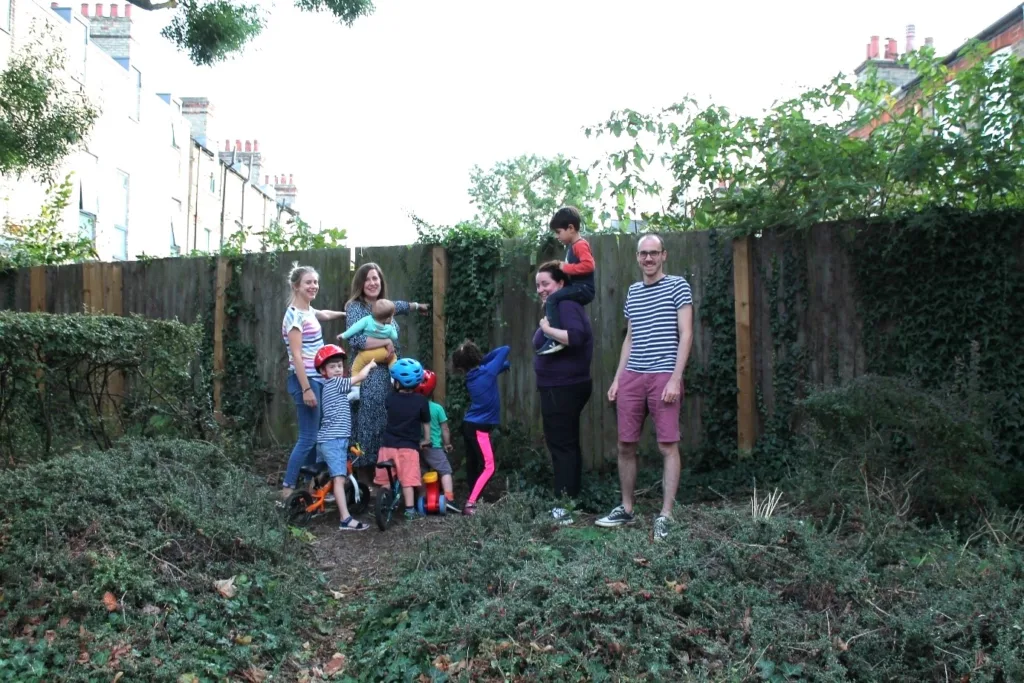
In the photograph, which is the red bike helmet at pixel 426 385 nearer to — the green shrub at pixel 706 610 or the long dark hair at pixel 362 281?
the long dark hair at pixel 362 281

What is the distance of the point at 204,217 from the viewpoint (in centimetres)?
3023

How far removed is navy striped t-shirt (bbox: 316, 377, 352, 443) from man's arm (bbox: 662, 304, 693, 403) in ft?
7.24

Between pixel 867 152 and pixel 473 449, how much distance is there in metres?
3.57

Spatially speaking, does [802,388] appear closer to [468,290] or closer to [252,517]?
[468,290]

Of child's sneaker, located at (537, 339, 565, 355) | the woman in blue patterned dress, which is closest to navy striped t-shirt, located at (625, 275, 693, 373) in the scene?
child's sneaker, located at (537, 339, 565, 355)

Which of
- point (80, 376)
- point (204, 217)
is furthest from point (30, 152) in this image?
point (204, 217)

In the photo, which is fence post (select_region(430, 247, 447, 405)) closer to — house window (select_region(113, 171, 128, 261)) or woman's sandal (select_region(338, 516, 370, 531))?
woman's sandal (select_region(338, 516, 370, 531))

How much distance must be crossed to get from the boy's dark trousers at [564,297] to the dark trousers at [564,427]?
0.45 m

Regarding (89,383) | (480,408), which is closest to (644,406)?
(480,408)

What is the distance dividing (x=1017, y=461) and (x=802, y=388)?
4.90 ft

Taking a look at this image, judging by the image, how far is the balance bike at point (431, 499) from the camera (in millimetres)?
6625

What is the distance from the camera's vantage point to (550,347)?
21.3 ft

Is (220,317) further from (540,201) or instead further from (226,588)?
(226,588)

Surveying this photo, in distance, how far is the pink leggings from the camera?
6.82 metres
